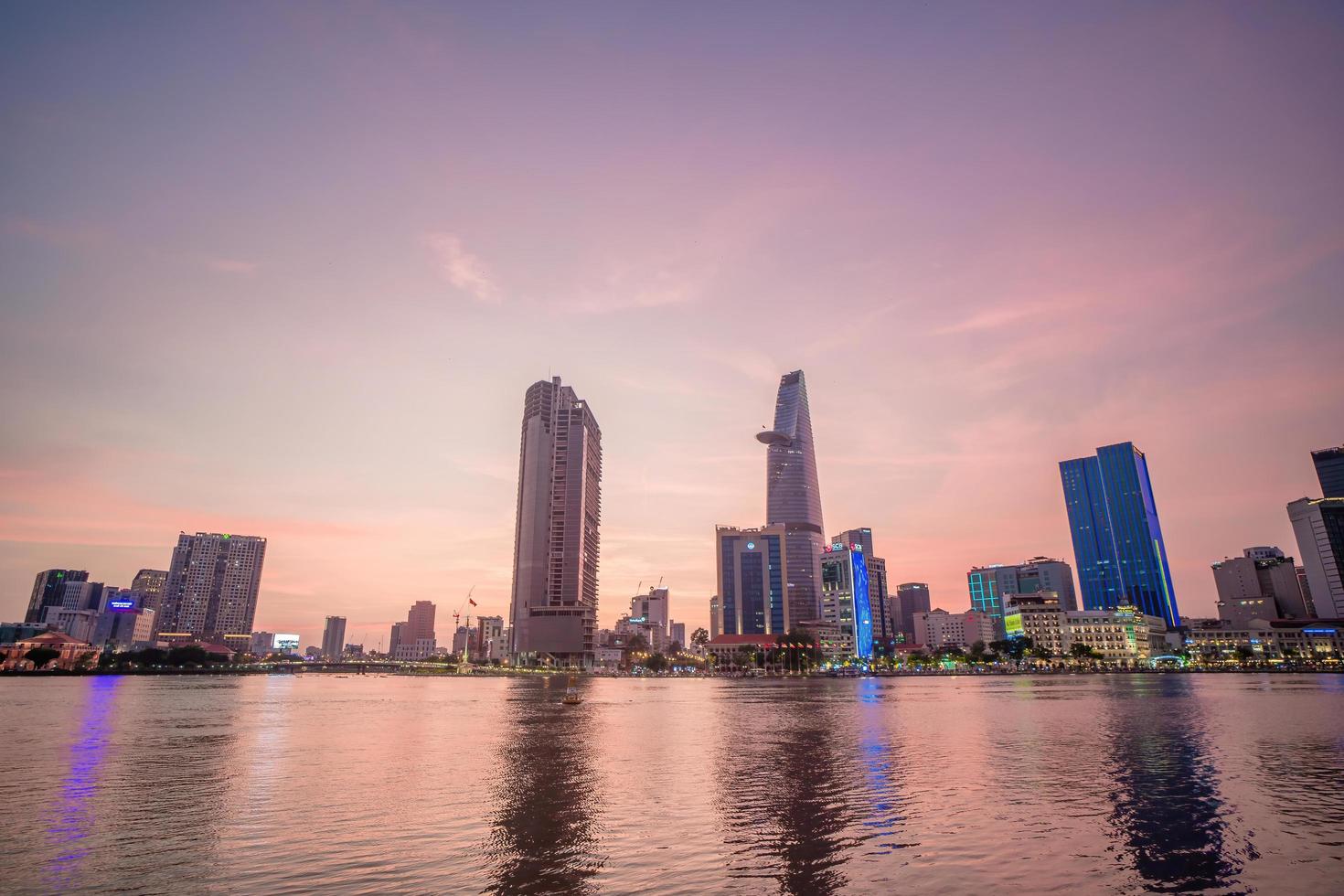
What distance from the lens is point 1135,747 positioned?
5703cm

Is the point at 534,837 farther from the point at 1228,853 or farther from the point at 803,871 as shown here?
the point at 1228,853

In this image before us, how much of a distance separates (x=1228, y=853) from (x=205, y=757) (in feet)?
209

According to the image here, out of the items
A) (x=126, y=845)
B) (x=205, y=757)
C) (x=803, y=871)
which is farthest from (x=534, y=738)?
(x=803, y=871)

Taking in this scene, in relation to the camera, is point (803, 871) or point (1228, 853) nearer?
point (803, 871)

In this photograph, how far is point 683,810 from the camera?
35.0 metres

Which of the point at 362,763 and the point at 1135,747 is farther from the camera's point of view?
the point at 1135,747

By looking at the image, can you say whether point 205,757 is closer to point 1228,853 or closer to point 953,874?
point 953,874

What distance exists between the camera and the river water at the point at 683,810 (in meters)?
24.7

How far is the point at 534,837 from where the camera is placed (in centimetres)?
2988

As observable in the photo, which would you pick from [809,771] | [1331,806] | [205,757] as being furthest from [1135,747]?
[205,757]

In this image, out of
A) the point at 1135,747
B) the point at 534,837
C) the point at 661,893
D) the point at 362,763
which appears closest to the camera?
the point at 661,893

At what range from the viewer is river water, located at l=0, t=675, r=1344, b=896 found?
2469 centimetres

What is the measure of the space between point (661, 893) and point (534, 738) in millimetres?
50645

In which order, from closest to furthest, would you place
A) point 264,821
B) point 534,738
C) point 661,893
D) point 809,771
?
point 661,893, point 264,821, point 809,771, point 534,738
